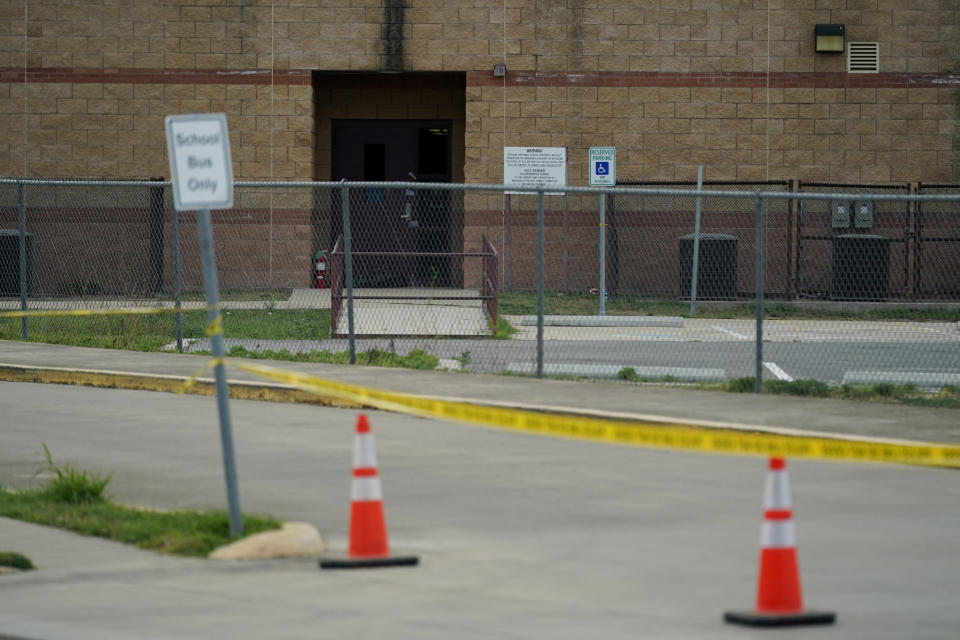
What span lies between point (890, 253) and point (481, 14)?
849cm

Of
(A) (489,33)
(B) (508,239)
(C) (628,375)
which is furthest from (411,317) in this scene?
(A) (489,33)

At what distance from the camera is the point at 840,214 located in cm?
2811

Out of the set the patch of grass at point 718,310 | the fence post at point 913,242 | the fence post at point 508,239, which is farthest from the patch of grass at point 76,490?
the fence post at point 913,242

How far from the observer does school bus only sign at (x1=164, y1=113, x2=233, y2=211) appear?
829cm

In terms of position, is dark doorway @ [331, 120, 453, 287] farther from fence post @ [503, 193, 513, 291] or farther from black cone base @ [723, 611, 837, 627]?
black cone base @ [723, 611, 837, 627]

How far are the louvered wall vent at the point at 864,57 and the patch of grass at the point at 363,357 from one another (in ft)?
48.2

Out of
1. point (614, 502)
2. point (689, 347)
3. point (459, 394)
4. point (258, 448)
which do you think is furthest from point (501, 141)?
point (614, 502)

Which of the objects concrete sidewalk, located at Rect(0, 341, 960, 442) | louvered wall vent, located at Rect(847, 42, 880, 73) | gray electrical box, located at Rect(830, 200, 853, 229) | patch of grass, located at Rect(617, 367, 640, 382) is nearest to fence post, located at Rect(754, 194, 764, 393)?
concrete sidewalk, located at Rect(0, 341, 960, 442)

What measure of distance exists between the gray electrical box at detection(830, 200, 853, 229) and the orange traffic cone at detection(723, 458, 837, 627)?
22.4 metres

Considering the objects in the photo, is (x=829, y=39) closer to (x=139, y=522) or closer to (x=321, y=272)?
(x=321, y=272)

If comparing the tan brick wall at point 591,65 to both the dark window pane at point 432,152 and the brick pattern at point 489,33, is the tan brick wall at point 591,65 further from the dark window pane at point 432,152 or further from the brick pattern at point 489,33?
the dark window pane at point 432,152

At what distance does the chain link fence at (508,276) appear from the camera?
18297mm

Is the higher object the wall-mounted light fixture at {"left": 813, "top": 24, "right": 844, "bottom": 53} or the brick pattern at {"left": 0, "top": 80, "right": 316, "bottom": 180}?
the wall-mounted light fixture at {"left": 813, "top": 24, "right": 844, "bottom": 53}

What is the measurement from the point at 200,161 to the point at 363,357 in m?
8.06
